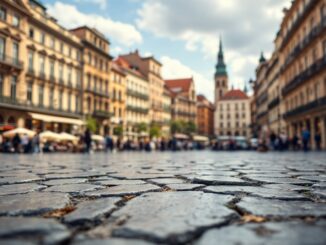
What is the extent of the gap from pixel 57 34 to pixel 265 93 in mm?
38011

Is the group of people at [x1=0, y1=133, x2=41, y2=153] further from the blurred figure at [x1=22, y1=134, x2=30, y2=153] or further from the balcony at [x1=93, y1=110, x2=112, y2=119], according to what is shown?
the balcony at [x1=93, y1=110, x2=112, y2=119]

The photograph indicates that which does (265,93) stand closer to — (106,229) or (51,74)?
(51,74)

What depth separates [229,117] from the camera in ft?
350

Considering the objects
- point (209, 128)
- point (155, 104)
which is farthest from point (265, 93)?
point (209, 128)

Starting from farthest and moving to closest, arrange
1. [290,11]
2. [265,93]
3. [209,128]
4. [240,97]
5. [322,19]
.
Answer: [209,128] → [240,97] → [265,93] → [290,11] → [322,19]

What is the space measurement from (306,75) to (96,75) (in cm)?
2855

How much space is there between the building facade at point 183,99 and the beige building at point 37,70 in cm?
4170

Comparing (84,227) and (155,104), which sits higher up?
(155,104)

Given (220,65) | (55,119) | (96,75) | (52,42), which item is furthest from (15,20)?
(220,65)

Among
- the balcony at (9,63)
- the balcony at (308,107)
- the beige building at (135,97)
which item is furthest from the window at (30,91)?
the balcony at (308,107)

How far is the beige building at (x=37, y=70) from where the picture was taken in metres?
30.3

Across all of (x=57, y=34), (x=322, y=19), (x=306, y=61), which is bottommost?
(x=306, y=61)

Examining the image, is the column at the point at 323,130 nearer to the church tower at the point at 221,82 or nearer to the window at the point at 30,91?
the window at the point at 30,91

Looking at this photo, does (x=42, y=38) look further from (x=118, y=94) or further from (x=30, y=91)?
(x=118, y=94)
